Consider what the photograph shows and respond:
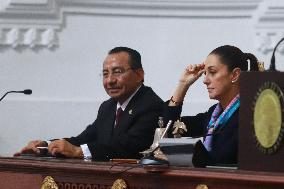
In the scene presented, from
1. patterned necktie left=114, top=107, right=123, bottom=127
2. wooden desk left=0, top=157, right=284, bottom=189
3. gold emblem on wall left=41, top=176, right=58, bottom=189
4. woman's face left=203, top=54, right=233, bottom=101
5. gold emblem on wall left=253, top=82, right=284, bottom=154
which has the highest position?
woman's face left=203, top=54, right=233, bottom=101

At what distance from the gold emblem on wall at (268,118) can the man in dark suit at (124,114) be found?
160 centimetres

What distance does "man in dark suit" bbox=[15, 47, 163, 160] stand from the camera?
14.2 feet

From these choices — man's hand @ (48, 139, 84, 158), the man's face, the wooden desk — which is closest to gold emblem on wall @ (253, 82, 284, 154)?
the wooden desk

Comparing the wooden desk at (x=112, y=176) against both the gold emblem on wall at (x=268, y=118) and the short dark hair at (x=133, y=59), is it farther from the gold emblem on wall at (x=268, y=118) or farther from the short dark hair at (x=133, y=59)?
the short dark hair at (x=133, y=59)

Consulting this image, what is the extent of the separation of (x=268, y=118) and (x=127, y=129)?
1915mm

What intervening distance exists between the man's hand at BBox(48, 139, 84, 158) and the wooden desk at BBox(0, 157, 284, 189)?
21cm

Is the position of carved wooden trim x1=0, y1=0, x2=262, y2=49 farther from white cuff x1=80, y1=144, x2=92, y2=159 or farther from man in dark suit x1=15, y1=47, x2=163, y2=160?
white cuff x1=80, y1=144, x2=92, y2=159

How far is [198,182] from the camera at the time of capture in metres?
2.83

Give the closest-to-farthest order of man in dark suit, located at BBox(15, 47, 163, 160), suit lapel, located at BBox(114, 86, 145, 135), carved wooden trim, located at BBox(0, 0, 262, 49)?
1. man in dark suit, located at BBox(15, 47, 163, 160)
2. suit lapel, located at BBox(114, 86, 145, 135)
3. carved wooden trim, located at BBox(0, 0, 262, 49)

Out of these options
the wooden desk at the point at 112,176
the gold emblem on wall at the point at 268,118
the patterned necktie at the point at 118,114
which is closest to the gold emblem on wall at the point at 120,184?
the wooden desk at the point at 112,176

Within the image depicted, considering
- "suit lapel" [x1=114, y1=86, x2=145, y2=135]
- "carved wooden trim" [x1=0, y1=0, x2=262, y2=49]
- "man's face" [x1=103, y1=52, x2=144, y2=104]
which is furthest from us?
"carved wooden trim" [x1=0, y1=0, x2=262, y2=49]

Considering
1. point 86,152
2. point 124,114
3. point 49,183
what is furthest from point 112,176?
point 124,114

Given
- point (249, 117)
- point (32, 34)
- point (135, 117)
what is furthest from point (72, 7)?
point (249, 117)

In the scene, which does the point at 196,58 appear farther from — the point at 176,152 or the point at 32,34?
the point at 176,152
